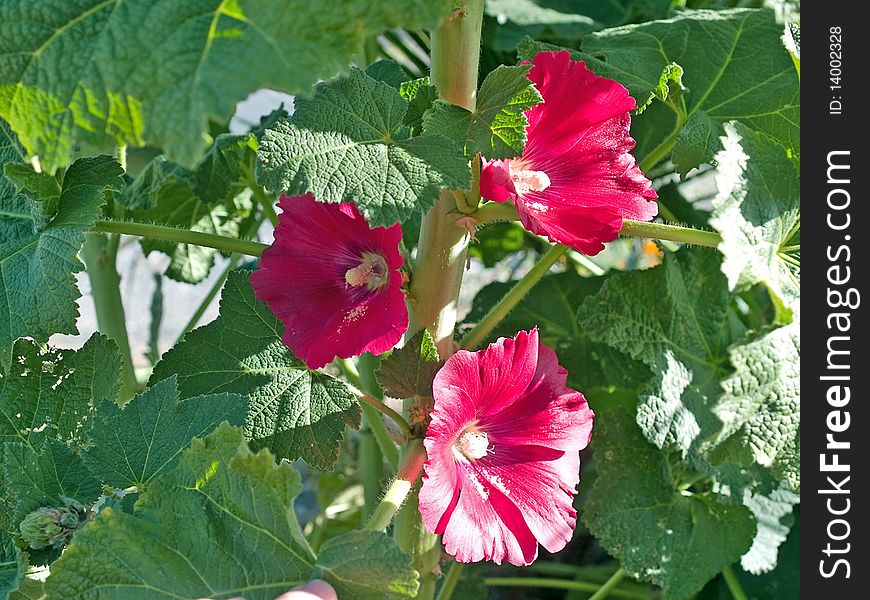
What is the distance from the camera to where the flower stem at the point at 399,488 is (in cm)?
56

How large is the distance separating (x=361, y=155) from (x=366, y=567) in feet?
0.76

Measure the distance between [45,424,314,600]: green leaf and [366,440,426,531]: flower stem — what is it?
0.15 ft

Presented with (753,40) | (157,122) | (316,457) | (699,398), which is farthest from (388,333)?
(753,40)

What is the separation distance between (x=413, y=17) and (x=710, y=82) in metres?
0.45

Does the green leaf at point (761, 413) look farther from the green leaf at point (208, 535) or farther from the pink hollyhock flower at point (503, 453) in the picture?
the green leaf at point (208, 535)

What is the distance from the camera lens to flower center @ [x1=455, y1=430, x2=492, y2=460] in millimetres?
611

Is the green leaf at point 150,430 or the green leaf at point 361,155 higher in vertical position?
the green leaf at point 361,155

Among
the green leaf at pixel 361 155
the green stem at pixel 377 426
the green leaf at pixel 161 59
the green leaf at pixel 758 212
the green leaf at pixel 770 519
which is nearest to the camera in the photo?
the green leaf at pixel 161 59

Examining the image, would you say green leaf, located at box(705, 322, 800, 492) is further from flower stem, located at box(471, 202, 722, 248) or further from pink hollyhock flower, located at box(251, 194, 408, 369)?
pink hollyhock flower, located at box(251, 194, 408, 369)

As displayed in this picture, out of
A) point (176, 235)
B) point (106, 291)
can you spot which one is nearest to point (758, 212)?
point (176, 235)

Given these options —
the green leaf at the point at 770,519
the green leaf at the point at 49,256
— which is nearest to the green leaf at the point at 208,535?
the green leaf at the point at 49,256

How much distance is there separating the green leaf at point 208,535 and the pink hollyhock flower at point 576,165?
0.22 m

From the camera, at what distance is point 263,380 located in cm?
67

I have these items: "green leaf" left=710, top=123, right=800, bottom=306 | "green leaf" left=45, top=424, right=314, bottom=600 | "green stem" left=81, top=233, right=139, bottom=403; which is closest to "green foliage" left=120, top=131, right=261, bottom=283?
"green stem" left=81, top=233, right=139, bottom=403
